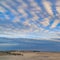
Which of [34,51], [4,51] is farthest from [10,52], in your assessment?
[34,51]

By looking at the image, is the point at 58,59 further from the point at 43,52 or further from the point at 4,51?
the point at 4,51

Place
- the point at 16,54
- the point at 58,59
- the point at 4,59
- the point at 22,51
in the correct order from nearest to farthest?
the point at 4,59
the point at 58,59
the point at 16,54
the point at 22,51

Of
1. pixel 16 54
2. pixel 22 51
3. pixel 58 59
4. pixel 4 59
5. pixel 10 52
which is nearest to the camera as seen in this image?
pixel 4 59

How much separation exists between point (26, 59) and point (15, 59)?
1091 mm

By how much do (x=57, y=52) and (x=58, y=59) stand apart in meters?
4.30

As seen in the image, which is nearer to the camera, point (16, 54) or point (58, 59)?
point (58, 59)

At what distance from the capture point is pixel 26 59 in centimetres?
1658

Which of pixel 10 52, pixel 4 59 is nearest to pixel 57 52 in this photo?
pixel 10 52

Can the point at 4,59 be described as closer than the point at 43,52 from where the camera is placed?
Yes

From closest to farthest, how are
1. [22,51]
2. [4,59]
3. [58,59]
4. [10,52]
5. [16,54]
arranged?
[4,59]
[58,59]
[16,54]
[10,52]
[22,51]

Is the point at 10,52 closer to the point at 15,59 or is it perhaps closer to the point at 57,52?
the point at 15,59

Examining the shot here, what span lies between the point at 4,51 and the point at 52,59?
5.94 meters

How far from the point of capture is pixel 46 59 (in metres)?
16.3

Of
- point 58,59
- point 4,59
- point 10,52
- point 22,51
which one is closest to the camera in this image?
point 4,59
